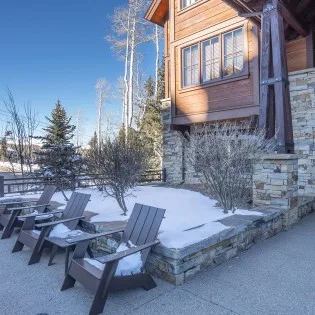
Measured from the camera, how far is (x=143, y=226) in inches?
124

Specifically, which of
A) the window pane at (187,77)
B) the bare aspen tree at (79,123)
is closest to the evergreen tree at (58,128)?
the window pane at (187,77)

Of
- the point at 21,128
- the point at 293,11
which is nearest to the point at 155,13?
the point at 293,11

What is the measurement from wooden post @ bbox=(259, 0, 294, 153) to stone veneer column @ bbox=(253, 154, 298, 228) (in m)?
0.48

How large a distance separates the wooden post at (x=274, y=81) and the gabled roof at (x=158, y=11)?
5.55 metres

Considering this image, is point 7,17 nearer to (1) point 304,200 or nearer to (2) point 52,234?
(2) point 52,234

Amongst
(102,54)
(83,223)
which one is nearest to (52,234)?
(83,223)

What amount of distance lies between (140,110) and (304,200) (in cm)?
1436

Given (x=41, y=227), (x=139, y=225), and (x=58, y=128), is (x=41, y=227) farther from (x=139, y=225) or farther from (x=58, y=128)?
(x=58, y=128)

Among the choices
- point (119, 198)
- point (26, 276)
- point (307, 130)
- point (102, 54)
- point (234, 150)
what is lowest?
point (26, 276)

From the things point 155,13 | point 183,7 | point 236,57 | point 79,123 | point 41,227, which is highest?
point 155,13

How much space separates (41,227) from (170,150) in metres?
6.62

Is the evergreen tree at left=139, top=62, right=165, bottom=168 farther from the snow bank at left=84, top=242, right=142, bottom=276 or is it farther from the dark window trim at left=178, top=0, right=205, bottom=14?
the snow bank at left=84, top=242, right=142, bottom=276

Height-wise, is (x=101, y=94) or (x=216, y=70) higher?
(x=101, y=94)

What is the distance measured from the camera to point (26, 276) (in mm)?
3125
